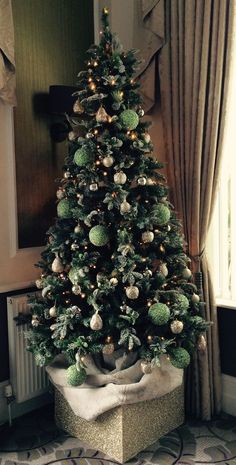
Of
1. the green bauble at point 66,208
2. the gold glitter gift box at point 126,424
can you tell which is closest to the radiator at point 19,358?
the gold glitter gift box at point 126,424

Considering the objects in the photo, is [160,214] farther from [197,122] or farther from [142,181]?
[197,122]

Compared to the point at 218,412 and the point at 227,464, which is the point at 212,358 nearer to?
the point at 218,412

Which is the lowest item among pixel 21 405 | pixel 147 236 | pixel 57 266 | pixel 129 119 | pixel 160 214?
pixel 21 405

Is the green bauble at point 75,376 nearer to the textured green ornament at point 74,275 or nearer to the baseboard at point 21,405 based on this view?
the textured green ornament at point 74,275

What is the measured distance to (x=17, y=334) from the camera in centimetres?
270

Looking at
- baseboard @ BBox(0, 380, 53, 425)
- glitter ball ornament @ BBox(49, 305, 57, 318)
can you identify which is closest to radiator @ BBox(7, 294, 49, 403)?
baseboard @ BBox(0, 380, 53, 425)

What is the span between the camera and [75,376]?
2.27 metres

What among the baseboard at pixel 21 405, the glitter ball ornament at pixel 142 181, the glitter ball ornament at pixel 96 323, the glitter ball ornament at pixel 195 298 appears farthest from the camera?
the baseboard at pixel 21 405

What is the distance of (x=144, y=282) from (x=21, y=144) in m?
1.17

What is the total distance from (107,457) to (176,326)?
787mm

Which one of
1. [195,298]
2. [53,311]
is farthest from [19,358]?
[195,298]

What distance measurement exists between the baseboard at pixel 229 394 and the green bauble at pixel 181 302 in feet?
2.50

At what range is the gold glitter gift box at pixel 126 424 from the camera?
235 centimetres

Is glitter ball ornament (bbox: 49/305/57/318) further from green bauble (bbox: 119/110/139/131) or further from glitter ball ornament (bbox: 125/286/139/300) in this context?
green bauble (bbox: 119/110/139/131)
